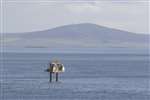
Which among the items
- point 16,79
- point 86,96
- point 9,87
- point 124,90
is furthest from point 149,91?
point 16,79

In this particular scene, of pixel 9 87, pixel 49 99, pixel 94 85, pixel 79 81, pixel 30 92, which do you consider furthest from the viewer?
pixel 79 81

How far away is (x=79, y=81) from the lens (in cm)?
7088

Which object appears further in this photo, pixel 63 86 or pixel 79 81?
pixel 79 81

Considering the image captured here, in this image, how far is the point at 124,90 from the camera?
59719 millimetres

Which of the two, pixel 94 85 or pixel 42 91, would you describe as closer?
Result: pixel 42 91

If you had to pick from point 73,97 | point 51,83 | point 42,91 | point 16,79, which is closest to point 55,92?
point 42,91

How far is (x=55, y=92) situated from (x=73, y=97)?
4507 millimetres

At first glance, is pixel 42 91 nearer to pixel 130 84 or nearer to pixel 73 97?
pixel 73 97

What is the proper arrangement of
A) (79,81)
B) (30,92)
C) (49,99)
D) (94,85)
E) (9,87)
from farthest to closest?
(79,81)
(94,85)
(9,87)
(30,92)
(49,99)

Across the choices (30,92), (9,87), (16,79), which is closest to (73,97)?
(30,92)

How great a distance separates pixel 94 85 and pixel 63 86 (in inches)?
103

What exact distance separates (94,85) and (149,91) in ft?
25.3

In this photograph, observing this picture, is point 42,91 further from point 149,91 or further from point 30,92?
point 149,91

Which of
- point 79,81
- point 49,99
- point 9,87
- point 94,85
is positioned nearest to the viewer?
point 49,99
